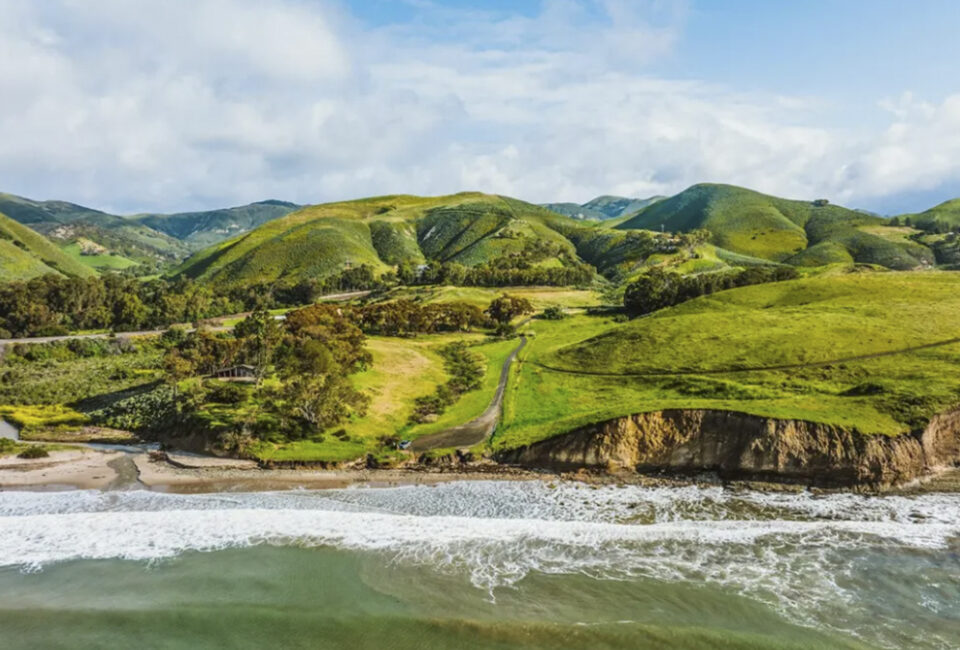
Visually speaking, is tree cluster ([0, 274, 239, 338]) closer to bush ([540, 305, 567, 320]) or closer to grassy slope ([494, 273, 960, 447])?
bush ([540, 305, 567, 320])

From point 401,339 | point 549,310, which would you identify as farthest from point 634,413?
point 549,310

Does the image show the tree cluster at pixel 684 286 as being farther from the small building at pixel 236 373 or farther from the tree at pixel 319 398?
the small building at pixel 236 373

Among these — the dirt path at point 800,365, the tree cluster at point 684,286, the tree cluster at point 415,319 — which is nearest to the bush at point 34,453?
the tree cluster at point 415,319

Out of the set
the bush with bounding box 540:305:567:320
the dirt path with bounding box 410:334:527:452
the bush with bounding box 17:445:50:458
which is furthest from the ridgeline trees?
the bush with bounding box 17:445:50:458

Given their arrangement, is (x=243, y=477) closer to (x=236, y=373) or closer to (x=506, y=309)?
(x=236, y=373)

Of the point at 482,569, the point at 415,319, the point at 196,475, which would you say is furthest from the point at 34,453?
the point at 415,319

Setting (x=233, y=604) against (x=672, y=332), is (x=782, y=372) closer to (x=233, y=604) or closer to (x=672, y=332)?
(x=672, y=332)
